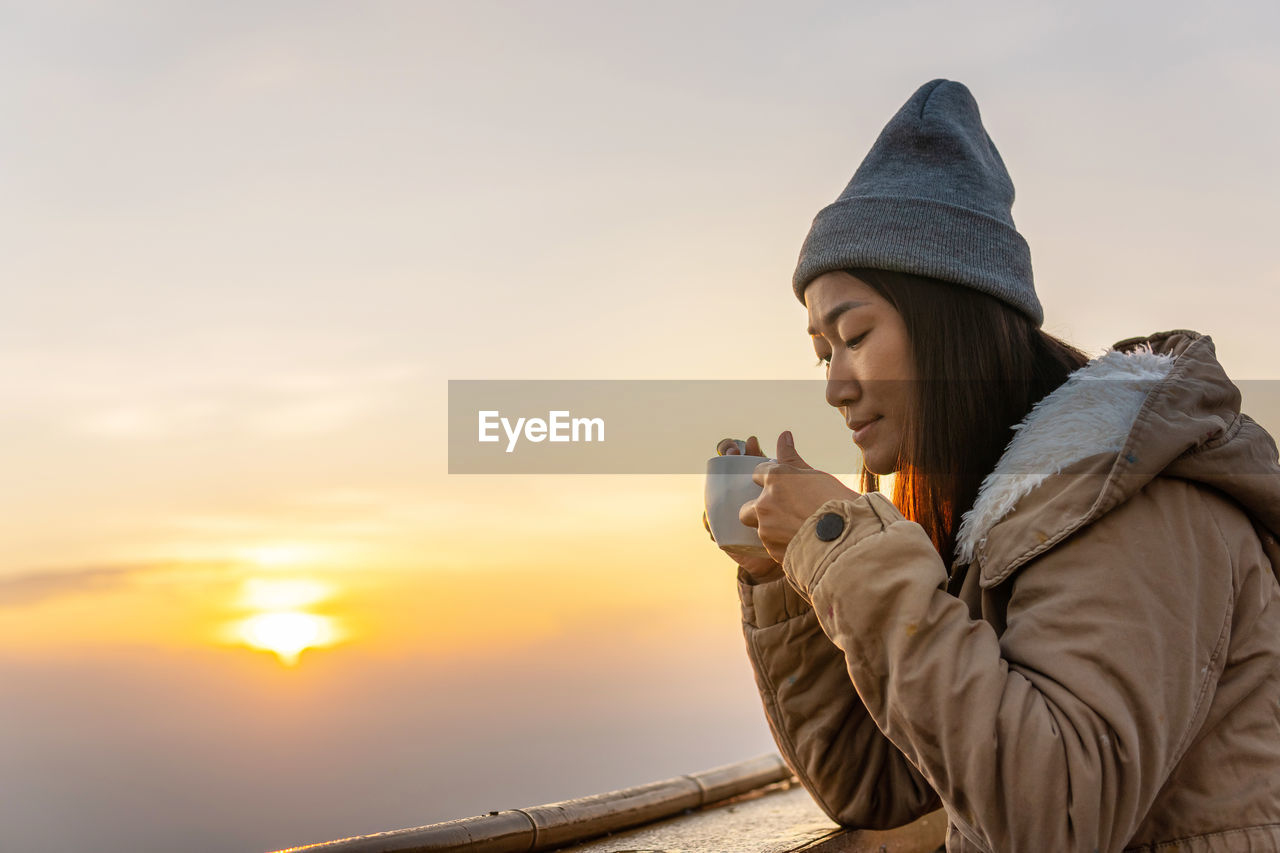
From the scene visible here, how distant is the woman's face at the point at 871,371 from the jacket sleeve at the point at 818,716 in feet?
1.00

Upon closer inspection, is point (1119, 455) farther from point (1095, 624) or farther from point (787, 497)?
point (787, 497)

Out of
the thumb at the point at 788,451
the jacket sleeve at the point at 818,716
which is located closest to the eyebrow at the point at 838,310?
the thumb at the point at 788,451

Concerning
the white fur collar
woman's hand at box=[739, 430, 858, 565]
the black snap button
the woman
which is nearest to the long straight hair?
the woman

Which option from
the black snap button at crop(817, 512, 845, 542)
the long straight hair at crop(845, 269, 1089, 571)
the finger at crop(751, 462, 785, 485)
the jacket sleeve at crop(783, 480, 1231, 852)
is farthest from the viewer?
the long straight hair at crop(845, 269, 1089, 571)

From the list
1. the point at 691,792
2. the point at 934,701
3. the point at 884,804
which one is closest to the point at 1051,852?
the point at 934,701

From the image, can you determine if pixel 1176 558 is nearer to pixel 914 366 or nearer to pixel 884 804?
pixel 914 366

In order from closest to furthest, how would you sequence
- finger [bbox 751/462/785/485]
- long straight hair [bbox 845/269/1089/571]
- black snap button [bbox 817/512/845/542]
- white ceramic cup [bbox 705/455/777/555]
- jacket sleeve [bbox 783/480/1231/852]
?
jacket sleeve [bbox 783/480/1231/852]
black snap button [bbox 817/512/845/542]
finger [bbox 751/462/785/485]
white ceramic cup [bbox 705/455/777/555]
long straight hair [bbox 845/269/1089/571]

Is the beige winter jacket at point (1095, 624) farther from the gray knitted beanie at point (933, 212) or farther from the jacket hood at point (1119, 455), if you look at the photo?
the gray knitted beanie at point (933, 212)

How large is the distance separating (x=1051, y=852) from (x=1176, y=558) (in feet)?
1.30

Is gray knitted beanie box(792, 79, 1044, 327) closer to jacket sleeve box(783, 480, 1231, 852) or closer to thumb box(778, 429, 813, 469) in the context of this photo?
thumb box(778, 429, 813, 469)

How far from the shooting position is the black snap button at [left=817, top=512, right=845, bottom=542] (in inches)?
49.7

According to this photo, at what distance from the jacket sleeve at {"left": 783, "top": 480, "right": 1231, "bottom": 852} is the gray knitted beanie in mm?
656

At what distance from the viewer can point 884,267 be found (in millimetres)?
1811

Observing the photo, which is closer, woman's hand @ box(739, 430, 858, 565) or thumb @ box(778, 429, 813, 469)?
woman's hand @ box(739, 430, 858, 565)
